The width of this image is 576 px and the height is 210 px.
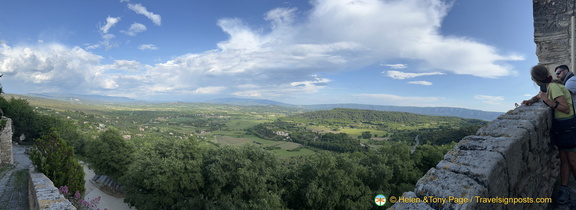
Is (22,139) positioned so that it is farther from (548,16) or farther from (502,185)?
(548,16)

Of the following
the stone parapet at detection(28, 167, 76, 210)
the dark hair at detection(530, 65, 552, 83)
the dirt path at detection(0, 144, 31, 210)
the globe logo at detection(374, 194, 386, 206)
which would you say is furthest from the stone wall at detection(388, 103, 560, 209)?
the dirt path at detection(0, 144, 31, 210)

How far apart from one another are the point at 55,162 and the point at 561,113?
1536 centimetres

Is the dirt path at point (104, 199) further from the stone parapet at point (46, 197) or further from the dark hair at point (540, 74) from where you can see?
the dark hair at point (540, 74)

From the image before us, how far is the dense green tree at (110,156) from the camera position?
20688mm

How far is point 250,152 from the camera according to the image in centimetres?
1506

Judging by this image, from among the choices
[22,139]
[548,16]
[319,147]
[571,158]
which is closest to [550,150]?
[571,158]

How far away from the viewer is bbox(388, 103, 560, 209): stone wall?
238cm

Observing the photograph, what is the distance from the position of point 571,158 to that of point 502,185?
7.20 ft

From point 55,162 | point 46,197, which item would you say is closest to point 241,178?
point 46,197

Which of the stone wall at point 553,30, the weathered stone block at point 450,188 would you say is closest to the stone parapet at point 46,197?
the weathered stone block at point 450,188

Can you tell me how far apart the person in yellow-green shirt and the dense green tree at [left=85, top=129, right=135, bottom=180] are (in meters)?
24.7

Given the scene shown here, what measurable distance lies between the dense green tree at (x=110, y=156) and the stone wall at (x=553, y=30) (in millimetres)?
25536

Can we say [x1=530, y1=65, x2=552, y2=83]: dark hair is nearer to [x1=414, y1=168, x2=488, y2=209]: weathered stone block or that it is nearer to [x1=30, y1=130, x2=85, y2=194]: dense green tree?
[x1=414, y1=168, x2=488, y2=209]: weathered stone block

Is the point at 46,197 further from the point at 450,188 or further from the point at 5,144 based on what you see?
the point at 5,144
